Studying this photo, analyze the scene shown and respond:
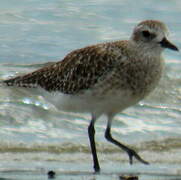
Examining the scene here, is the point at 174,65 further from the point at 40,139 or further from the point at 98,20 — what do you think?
the point at 40,139

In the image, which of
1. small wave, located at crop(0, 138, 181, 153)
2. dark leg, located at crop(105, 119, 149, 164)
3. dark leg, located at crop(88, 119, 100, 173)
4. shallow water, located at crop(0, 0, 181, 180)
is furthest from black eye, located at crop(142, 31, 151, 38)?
small wave, located at crop(0, 138, 181, 153)

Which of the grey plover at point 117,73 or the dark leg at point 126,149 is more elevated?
the grey plover at point 117,73

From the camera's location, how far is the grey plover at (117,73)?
31.1ft

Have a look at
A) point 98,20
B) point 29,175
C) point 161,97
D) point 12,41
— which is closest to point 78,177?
point 29,175

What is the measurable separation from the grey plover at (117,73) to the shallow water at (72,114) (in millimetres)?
516

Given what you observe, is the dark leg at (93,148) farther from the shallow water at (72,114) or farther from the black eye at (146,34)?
the black eye at (146,34)

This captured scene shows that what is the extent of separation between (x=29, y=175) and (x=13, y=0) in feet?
30.1

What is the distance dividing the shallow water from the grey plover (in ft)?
1.69

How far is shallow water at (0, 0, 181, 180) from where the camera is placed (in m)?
9.81

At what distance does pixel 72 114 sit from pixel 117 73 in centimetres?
248

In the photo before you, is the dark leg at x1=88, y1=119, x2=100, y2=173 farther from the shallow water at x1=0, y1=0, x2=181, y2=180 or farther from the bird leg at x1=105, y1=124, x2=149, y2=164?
the bird leg at x1=105, y1=124, x2=149, y2=164

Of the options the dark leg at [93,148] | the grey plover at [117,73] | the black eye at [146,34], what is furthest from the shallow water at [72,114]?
the black eye at [146,34]

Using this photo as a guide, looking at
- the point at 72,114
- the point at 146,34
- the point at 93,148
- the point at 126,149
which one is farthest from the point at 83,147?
the point at 146,34

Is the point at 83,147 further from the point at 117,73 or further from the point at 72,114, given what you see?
the point at 117,73
